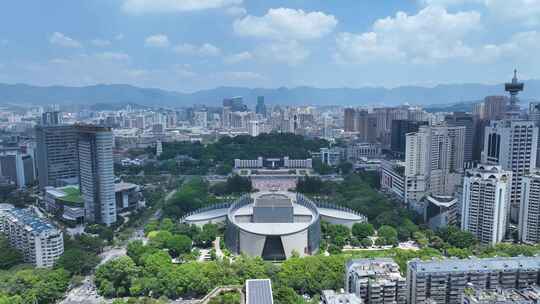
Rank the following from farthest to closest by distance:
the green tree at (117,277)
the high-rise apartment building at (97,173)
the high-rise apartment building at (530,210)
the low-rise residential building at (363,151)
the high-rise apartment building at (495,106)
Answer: the low-rise residential building at (363,151)
the high-rise apartment building at (495,106)
the high-rise apartment building at (97,173)
the high-rise apartment building at (530,210)
the green tree at (117,277)

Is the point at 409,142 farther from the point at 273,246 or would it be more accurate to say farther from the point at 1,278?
the point at 1,278

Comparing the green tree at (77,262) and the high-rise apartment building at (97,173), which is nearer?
the green tree at (77,262)

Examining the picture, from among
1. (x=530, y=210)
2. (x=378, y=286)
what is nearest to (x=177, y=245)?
(x=378, y=286)

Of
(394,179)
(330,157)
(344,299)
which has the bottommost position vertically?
(344,299)

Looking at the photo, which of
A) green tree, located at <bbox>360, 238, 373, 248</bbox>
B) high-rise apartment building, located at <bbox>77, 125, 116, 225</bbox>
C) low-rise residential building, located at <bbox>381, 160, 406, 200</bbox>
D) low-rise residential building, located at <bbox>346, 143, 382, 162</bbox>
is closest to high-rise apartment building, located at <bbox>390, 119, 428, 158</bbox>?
low-rise residential building, located at <bbox>346, 143, 382, 162</bbox>

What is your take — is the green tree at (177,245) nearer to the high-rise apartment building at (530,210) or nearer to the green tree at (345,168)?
the high-rise apartment building at (530,210)

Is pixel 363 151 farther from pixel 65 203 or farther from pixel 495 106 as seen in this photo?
pixel 65 203

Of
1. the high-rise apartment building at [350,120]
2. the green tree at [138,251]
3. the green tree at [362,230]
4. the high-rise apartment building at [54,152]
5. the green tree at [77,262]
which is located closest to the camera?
the green tree at [77,262]

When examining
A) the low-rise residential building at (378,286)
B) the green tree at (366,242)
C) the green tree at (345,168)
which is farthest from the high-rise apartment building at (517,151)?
the green tree at (345,168)
